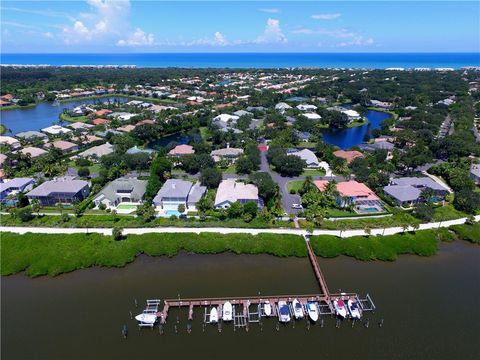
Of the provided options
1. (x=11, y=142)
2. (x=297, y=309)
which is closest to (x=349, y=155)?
(x=297, y=309)

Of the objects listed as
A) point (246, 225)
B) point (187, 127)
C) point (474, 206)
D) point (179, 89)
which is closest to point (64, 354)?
point (246, 225)

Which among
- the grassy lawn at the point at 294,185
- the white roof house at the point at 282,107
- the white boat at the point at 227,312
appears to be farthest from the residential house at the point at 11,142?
the white roof house at the point at 282,107

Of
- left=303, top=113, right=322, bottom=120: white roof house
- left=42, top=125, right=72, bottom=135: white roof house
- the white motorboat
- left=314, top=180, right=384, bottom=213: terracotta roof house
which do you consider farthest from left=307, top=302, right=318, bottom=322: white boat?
left=42, top=125, right=72, bottom=135: white roof house

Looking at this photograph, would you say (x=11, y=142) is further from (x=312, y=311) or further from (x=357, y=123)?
(x=357, y=123)

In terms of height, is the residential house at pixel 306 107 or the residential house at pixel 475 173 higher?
the residential house at pixel 475 173

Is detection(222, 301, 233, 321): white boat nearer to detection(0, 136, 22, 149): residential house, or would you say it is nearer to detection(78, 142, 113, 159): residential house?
detection(78, 142, 113, 159): residential house

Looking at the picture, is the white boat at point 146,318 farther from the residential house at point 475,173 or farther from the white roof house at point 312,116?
the white roof house at point 312,116
